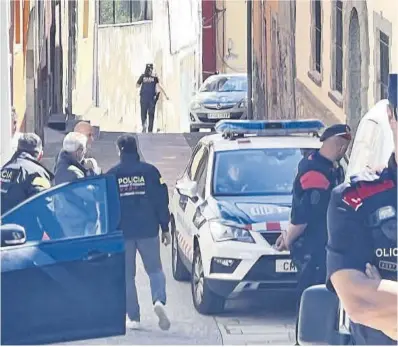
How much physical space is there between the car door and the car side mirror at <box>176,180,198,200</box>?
235cm

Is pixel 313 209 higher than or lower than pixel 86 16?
lower

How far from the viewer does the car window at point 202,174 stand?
25.0 feet

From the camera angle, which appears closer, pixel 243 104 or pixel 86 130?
pixel 86 130

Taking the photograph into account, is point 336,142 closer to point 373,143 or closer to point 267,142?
point 267,142

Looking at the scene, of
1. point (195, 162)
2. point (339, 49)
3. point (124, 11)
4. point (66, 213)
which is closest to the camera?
point (66, 213)

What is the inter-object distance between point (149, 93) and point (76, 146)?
1949 mm

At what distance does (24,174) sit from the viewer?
6164mm

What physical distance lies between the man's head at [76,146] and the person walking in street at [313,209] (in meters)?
1.20

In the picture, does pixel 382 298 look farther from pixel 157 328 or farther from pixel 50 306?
pixel 157 328

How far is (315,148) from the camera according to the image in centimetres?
748

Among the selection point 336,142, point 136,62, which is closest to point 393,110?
point 336,142

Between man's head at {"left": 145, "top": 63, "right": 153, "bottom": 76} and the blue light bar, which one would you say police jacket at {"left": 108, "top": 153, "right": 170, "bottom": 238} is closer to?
the blue light bar

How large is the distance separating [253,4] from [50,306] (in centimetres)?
980

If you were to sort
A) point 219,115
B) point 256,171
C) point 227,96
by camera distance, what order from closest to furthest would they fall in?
point 256,171 < point 219,115 < point 227,96
